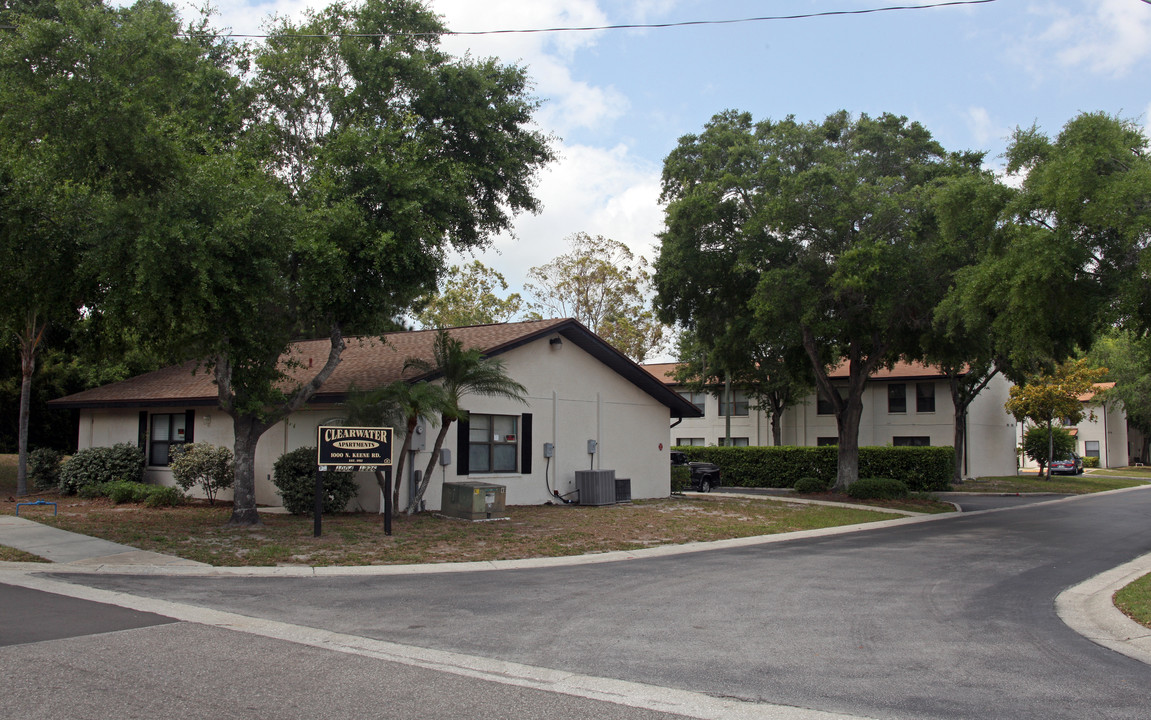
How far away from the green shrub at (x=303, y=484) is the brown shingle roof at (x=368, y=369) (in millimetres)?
1522

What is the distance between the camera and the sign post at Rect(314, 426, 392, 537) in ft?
48.1

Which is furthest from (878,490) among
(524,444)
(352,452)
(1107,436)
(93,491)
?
(1107,436)

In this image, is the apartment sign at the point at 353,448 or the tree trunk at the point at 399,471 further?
the tree trunk at the point at 399,471

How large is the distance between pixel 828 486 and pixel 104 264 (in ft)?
93.7

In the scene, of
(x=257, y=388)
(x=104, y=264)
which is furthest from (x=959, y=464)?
(x=104, y=264)

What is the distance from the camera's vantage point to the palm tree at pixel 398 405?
16.7 metres

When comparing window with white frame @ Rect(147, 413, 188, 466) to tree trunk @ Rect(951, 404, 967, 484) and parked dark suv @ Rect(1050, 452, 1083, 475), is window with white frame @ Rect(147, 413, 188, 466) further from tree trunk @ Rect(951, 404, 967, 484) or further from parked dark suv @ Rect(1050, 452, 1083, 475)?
parked dark suv @ Rect(1050, 452, 1083, 475)

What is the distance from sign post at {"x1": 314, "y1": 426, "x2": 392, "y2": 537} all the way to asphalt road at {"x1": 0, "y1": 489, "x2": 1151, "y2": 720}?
342 centimetres

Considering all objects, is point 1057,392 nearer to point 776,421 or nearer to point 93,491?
point 776,421

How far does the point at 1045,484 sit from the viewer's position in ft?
135

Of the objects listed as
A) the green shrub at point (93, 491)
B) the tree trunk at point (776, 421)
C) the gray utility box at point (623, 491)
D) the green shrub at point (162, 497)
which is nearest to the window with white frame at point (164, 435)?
the green shrub at point (93, 491)

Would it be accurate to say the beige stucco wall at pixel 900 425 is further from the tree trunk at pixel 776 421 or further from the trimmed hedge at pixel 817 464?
the trimmed hedge at pixel 817 464

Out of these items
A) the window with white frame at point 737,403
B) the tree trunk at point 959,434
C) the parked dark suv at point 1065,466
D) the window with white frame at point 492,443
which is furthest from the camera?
the window with white frame at point 737,403

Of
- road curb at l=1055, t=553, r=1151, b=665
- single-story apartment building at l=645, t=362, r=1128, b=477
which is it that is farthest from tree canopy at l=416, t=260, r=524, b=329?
road curb at l=1055, t=553, r=1151, b=665
